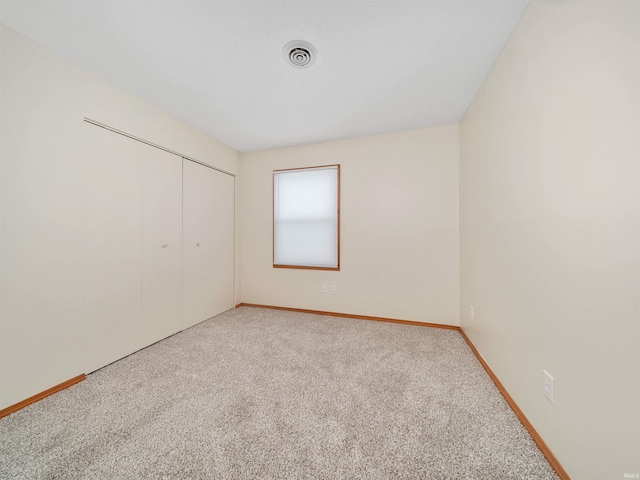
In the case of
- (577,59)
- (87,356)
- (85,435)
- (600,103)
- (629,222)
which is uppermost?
(577,59)

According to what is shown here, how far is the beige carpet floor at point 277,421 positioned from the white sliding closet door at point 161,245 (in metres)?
0.35

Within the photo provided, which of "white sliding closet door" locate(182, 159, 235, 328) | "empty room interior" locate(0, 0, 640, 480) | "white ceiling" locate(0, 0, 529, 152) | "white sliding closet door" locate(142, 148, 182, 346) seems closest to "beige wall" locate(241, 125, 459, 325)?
"empty room interior" locate(0, 0, 640, 480)

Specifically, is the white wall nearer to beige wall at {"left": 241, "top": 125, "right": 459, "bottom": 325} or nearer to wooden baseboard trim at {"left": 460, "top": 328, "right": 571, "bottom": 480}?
beige wall at {"left": 241, "top": 125, "right": 459, "bottom": 325}

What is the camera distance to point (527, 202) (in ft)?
4.23

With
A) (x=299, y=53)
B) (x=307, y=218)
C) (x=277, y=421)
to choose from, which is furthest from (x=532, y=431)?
(x=307, y=218)

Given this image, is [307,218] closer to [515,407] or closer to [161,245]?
[161,245]

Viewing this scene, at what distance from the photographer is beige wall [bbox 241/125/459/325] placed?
2.71 m

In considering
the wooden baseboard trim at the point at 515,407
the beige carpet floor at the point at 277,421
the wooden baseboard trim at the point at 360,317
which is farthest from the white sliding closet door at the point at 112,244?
the wooden baseboard trim at the point at 515,407

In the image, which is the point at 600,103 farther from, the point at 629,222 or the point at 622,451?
the point at 622,451

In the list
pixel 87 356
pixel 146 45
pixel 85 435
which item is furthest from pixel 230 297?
pixel 146 45

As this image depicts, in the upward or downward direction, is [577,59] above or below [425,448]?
above

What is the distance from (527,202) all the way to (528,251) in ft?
0.90

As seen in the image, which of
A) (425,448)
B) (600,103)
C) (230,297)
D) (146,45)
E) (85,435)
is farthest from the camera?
(230,297)

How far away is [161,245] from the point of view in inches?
95.2
